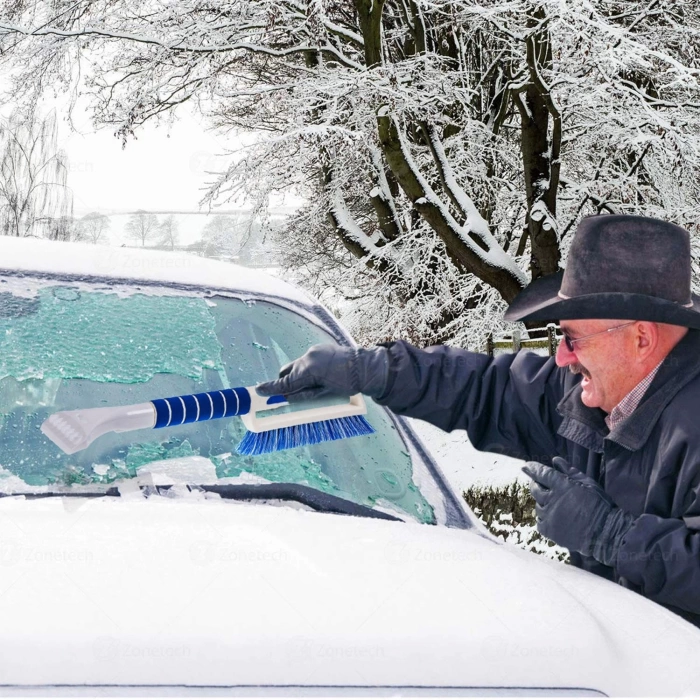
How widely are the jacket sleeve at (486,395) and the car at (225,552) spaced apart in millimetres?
212

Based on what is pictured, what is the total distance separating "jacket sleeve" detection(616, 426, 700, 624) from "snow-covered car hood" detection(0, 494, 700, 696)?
0.12 metres

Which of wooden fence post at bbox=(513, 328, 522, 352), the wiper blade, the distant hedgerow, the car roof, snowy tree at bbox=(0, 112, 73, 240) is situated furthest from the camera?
snowy tree at bbox=(0, 112, 73, 240)

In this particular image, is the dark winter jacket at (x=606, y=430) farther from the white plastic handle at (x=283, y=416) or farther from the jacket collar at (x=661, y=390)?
the white plastic handle at (x=283, y=416)

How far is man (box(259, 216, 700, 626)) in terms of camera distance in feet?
5.80

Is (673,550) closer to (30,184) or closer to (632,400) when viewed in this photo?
(632,400)

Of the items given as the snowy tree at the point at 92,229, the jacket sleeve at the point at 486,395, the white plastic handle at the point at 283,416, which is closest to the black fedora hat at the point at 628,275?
the jacket sleeve at the point at 486,395

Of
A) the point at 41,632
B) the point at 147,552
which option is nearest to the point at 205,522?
the point at 147,552

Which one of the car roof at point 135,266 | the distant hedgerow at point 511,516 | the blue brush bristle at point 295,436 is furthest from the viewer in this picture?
the distant hedgerow at point 511,516

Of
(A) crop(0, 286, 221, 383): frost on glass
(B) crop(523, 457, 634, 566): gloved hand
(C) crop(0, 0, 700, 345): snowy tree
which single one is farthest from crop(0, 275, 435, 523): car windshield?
(C) crop(0, 0, 700, 345): snowy tree

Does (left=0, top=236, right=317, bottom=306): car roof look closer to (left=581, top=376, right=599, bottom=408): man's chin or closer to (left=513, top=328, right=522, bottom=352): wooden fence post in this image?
(left=581, top=376, right=599, bottom=408): man's chin

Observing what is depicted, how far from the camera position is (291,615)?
1.22 m

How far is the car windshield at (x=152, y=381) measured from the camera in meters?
2.16

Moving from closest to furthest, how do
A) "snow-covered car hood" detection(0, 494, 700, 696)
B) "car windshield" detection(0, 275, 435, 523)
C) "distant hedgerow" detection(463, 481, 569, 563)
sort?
"snow-covered car hood" detection(0, 494, 700, 696) < "car windshield" detection(0, 275, 435, 523) < "distant hedgerow" detection(463, 481, 569, 563)

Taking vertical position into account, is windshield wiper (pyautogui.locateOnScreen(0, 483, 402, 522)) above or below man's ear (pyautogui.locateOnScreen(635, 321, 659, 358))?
below
